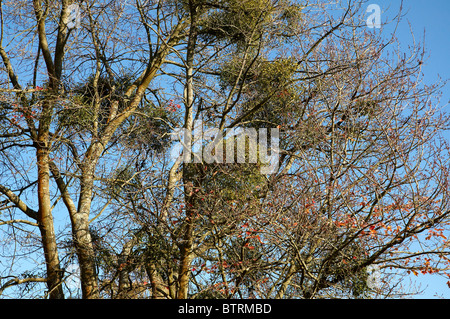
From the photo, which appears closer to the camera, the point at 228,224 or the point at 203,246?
the point at 228,224

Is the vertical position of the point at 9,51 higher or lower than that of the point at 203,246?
higher

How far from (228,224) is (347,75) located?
99.0 inches

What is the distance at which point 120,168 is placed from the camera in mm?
7211

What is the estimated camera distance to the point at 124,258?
6.52 m

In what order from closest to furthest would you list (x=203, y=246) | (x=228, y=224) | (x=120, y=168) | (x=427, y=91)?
(x=228, y=224) → (x=427, y=91) → (x=203, y=246) → (x=120, y=168)

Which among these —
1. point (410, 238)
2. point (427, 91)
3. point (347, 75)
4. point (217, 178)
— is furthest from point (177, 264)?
point (427, 91)

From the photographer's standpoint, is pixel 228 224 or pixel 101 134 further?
pixel 101 134

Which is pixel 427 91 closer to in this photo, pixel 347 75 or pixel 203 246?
pixel 347 75

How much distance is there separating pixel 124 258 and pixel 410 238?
142 inches
